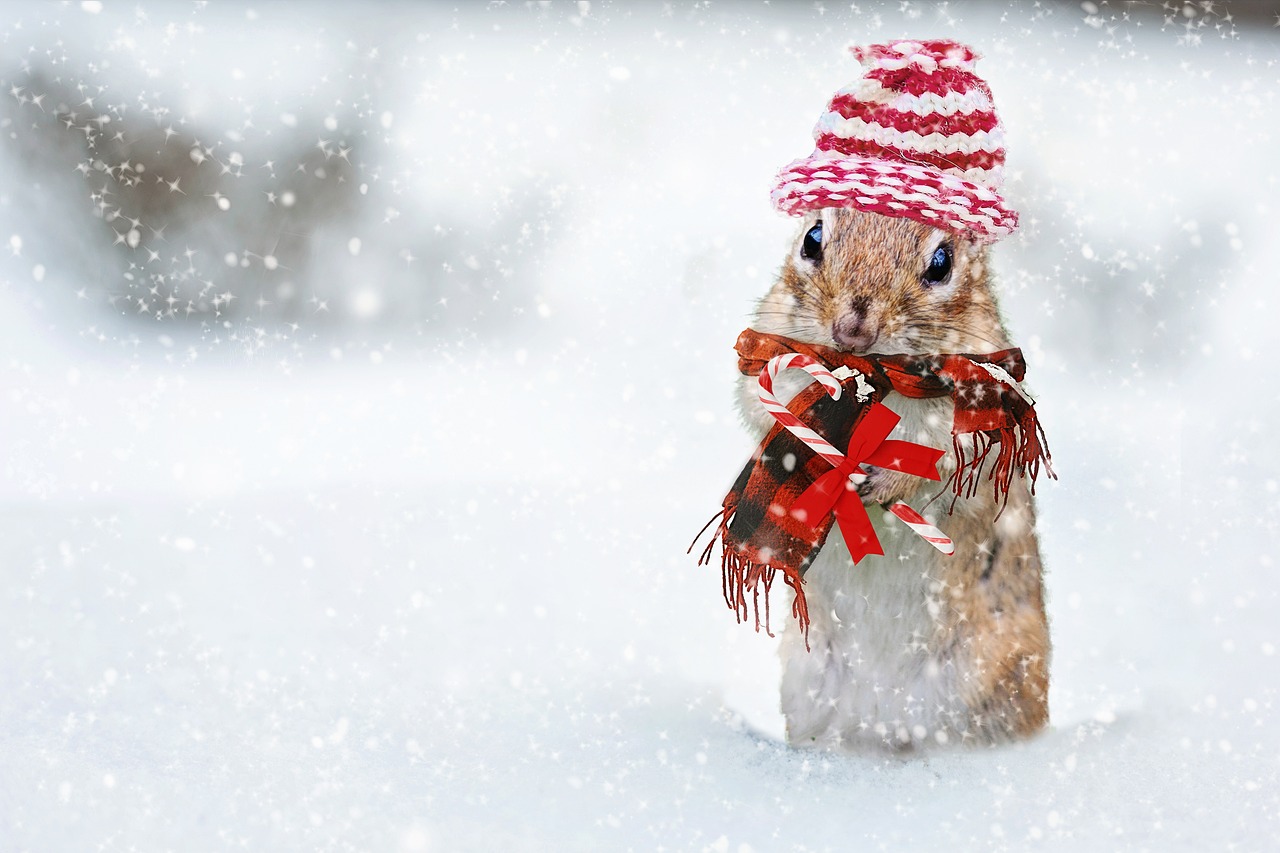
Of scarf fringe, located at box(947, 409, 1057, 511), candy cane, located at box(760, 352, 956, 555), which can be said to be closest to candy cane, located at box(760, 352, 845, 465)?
candy cane, located at box(760, 352, 956, 555)

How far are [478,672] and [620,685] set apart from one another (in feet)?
0.51

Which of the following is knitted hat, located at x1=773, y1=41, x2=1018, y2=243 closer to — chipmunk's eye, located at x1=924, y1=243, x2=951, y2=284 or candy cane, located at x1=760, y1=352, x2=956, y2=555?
chipmunk's eye, located at x1=924, y1=243, x2=951, y2=284

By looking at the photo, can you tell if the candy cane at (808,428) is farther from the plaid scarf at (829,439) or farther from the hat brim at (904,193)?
the hat brim at (904,193)

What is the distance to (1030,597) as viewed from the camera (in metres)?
1.02

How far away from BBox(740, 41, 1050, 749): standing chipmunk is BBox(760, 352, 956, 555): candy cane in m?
0.03

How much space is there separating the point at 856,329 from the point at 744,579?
0.24 meters

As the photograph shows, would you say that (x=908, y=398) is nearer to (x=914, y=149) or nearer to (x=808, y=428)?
(x=808, y=428)

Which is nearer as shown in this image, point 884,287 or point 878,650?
point 884,287

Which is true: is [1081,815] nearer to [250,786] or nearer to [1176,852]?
[1176,852]

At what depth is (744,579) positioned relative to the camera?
96 centimetres

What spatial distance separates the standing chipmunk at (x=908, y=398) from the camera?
911 mm

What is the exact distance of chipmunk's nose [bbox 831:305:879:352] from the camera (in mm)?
891

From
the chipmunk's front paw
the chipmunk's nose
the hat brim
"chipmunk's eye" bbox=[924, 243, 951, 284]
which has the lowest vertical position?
the chipmunk's front paw

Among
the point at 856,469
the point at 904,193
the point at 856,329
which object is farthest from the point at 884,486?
the point at 904,193
